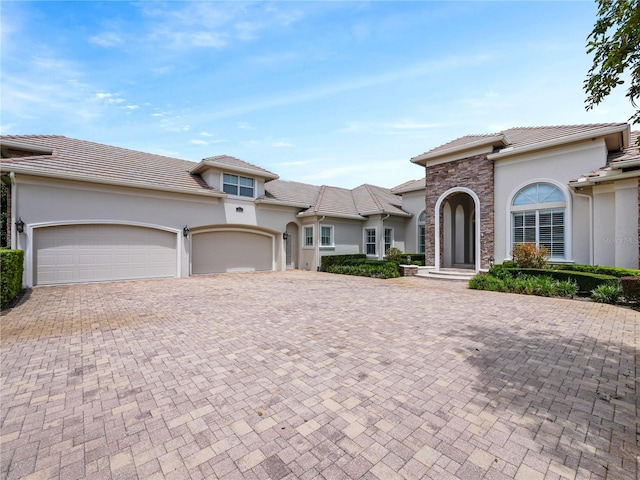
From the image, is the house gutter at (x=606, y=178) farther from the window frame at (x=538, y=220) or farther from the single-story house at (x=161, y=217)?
the single-story house at (x=161, y=217)

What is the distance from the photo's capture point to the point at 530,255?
10938 mm

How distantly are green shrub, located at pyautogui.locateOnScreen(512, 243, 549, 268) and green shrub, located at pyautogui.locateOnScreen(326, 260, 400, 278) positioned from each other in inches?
201

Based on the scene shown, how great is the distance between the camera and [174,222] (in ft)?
44.8

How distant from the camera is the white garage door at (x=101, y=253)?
1080 cm

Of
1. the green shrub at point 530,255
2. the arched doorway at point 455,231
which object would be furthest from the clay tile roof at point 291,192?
the green shrub at point 530,255

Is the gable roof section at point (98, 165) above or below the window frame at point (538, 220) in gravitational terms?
above

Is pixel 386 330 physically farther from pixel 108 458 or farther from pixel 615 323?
pixel 615 323

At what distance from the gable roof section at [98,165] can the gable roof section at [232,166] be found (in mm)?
854

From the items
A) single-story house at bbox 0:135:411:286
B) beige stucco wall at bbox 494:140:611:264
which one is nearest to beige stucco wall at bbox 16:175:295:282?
single-story house at bbox 0:135:411:286

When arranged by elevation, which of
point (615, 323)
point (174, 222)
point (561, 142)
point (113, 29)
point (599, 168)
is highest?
point (113, 29)

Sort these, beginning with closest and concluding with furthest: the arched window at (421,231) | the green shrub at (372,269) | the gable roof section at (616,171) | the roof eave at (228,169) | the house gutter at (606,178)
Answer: the gable roof section at (616,171) < the house gutter at (606,178) < the green shrub at (372,269) < the roof eave at (228,169) < the arched window at (421,231)

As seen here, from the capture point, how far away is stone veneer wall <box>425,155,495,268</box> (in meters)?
13.3

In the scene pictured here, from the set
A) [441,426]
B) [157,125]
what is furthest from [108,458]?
[157,125]

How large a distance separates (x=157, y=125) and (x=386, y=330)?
1171 centimetres
